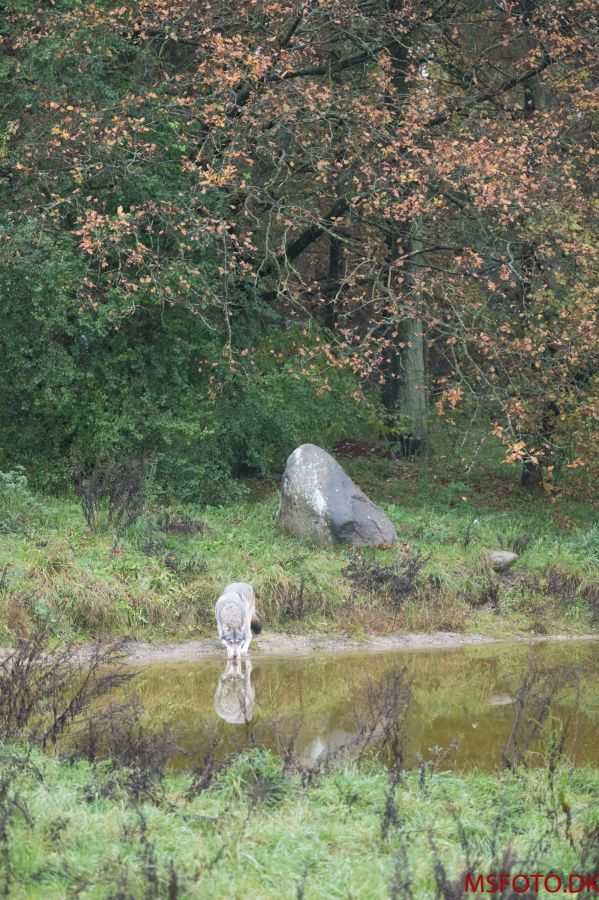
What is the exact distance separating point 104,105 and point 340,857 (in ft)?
43.3

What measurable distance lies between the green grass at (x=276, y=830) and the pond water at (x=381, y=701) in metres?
0.52

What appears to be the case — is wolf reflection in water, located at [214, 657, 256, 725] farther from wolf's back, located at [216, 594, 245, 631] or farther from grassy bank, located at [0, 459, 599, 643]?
grassy bank, located at [0, 459, 599, 643]

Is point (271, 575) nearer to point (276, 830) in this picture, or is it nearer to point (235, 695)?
point (235, 695)

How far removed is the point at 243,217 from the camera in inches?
717

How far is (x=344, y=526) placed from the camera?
15.2 meters

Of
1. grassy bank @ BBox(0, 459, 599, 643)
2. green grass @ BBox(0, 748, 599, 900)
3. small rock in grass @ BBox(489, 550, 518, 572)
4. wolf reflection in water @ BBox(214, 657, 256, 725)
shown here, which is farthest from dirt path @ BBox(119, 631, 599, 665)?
green grass @ BBox(0, 748, 599, 900)

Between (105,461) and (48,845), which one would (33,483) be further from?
(48,845)

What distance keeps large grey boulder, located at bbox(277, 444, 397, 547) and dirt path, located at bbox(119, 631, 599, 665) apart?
2.01 metres

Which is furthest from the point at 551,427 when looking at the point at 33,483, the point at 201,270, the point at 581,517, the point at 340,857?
the point at 340,857

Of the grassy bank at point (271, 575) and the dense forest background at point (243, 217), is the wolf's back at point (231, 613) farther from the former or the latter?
the dense forest background at point (243, 217)

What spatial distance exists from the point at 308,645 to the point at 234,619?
4.46 ft

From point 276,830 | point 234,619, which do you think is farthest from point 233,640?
point 276,830

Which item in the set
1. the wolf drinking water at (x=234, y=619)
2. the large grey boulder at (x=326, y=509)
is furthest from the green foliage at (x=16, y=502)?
the wolf drinking water at (x=234, y=619)

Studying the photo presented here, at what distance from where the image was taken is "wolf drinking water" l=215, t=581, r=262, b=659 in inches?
470
